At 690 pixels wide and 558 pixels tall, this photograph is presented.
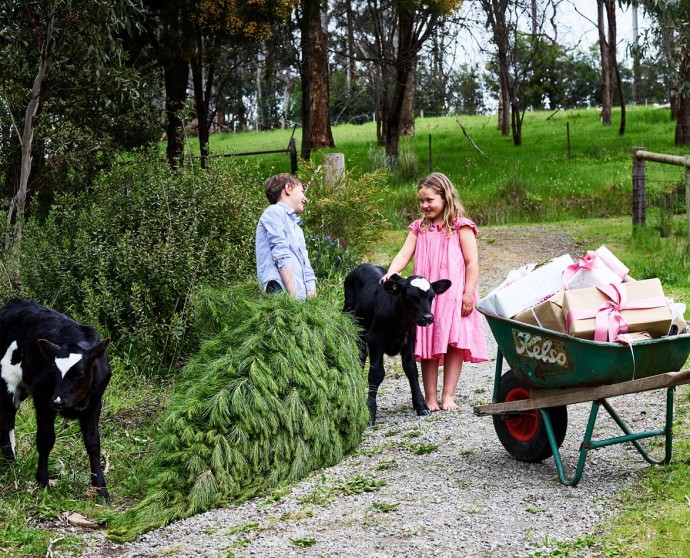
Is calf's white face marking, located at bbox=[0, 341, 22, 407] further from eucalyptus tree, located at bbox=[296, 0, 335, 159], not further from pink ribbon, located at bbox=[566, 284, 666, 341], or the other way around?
eucalyptus tree, located at bbox=[296, 0, 335, 159]

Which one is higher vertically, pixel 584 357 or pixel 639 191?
pixel 639 191

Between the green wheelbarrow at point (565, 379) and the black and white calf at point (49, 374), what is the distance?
97.0 inches

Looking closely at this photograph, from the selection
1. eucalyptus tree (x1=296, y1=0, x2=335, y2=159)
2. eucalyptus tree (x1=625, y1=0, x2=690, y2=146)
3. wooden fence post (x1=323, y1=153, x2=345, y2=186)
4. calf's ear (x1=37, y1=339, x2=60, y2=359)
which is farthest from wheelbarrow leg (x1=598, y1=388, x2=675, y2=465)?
eucalyptus tree (x1=296, y1=0, x2=335, y2=159)

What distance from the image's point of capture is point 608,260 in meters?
5.95

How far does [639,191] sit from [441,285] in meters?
9.42

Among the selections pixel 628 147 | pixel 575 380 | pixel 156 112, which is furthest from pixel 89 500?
pixel 628 147

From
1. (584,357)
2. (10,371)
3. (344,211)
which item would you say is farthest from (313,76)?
(584,357)

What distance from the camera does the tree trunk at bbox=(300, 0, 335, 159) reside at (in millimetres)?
23938

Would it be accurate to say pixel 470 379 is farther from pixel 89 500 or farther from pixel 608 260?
pixel 89 500

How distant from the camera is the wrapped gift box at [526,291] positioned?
19.2 feet

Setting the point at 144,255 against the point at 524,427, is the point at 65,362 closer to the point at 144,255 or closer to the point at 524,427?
the point at 524,427

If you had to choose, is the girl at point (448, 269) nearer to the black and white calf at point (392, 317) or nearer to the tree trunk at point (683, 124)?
the black and white calf at point (392, 317)

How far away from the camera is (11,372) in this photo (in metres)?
6.51

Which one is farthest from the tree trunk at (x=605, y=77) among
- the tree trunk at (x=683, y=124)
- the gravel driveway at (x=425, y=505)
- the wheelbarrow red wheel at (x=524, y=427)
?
the wheelbarrow red wheel at (x=524, y=427)
